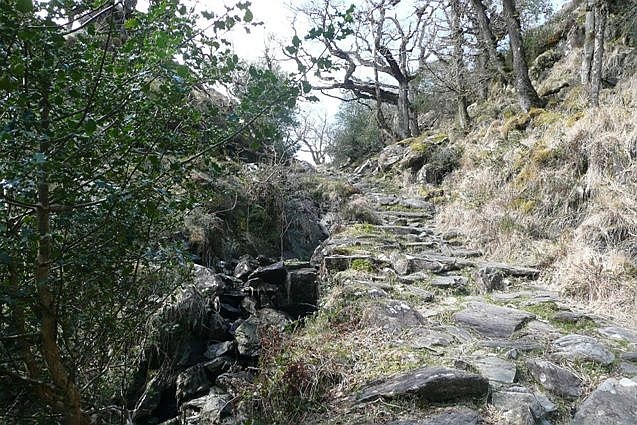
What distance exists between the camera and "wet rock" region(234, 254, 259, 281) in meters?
5.66

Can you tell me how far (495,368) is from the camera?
2.74 metres

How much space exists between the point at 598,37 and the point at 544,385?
5901 mm

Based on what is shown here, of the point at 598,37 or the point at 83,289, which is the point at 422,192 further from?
the point at 83,289

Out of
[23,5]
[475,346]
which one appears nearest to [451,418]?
[475,346]

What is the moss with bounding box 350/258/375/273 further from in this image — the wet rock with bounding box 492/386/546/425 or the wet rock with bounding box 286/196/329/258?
the wet rock with bounding box 492/386/546/425

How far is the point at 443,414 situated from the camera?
2.31 metres

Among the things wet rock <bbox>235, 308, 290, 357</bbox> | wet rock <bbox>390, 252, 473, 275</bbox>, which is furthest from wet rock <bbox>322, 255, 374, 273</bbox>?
wet rock <bbox>235, 308, 290, 357</bbox>

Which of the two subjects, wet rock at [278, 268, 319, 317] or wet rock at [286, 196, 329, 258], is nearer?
wet rock at [278, 268, 319, 317]

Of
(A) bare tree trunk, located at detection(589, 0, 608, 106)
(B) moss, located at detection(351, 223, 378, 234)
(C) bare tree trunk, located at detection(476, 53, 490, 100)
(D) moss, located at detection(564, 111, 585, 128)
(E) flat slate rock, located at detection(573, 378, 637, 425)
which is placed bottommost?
(E) flat slate rock, located at detection(573, 378, 637, 425)

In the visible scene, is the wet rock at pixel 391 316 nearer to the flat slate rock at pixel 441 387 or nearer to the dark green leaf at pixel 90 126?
the flat slate rock at pixel 441 387

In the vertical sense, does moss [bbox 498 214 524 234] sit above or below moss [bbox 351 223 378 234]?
below

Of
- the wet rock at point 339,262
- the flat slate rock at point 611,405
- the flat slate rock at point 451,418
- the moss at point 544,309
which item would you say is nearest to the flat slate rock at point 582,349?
the flat slate rock at point 611,405

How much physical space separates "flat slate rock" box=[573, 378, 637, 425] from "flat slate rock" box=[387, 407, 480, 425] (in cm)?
52

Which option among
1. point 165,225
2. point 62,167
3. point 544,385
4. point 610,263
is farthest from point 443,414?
point 610,263
